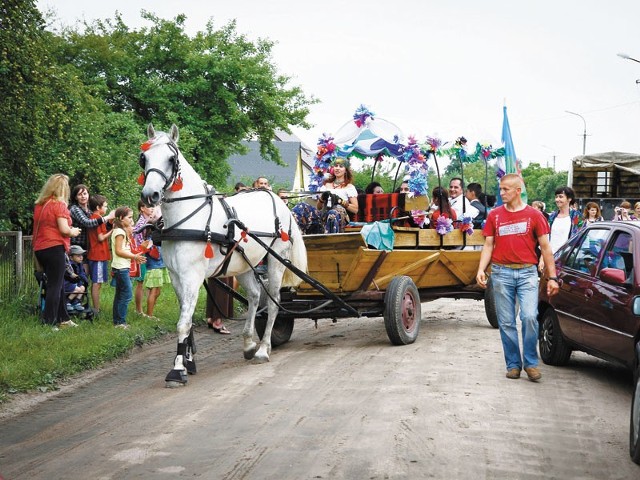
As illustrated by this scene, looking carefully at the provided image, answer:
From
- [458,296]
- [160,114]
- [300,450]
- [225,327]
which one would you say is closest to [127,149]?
[160,114]

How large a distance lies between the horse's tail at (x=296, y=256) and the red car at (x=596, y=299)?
2832 mm

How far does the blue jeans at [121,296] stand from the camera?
1183 cm

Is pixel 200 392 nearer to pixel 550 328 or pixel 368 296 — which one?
pixel 368 296

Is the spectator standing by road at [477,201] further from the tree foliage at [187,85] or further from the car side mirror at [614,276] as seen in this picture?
the tree foliage at [187,85]

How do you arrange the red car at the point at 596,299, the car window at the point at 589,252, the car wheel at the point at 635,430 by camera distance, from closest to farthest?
1. the car wheel at the point at 635,430
2. the red car at the point at 596,299
3. the car window at the point at 589,252

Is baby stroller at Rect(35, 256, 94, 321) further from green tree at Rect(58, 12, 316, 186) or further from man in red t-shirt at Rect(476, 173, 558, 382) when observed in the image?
green tree at Rect(58, 12, 316, 186)

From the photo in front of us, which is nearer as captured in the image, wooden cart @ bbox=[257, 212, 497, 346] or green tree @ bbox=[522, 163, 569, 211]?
wooden cart @ bbox=[257, 212, 497, 346]

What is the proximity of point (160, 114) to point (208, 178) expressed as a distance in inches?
137

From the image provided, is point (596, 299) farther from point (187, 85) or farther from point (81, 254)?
point (187, 85)

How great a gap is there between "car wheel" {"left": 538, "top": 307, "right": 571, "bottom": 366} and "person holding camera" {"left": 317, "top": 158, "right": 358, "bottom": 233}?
2.89m

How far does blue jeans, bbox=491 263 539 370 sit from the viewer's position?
855 centimetres

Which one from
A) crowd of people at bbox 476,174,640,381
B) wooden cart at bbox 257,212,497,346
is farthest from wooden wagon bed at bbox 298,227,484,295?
crowd of people at bbox 476,174,640,381

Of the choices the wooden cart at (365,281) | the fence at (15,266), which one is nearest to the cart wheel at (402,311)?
the wooden cart at (365,281)

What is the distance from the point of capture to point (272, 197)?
10.7 meters
